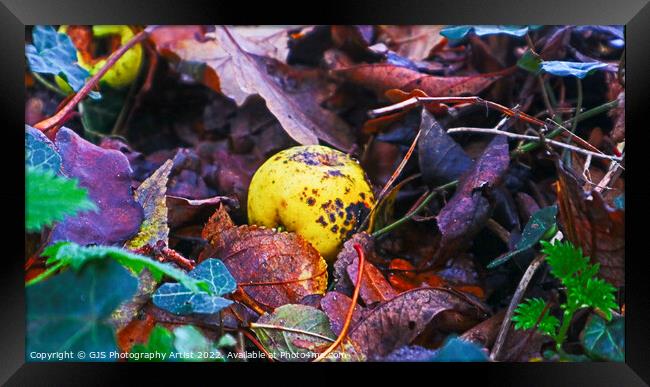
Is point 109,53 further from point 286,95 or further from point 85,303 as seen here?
point 85,303

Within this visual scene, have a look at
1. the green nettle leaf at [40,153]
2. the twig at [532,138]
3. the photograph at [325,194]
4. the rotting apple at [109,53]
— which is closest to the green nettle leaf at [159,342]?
the photograph at [325,194]

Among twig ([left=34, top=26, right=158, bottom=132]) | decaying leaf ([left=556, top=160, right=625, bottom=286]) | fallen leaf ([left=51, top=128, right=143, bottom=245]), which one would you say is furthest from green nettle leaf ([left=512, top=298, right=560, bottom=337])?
twig ([left=34, top=26, right=158, bottom=132])

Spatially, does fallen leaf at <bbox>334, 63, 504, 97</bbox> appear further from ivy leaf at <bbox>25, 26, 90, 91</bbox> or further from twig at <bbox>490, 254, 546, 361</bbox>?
ivy leaf at <bbox>25, 26, 90, 91</bbox>

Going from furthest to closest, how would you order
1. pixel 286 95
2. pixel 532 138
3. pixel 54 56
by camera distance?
pixel 286 95, pixel 54 56, pixel 532 138

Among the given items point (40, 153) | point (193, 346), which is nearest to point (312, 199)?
point (193, 346)

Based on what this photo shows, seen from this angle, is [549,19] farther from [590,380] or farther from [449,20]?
[590,380]
